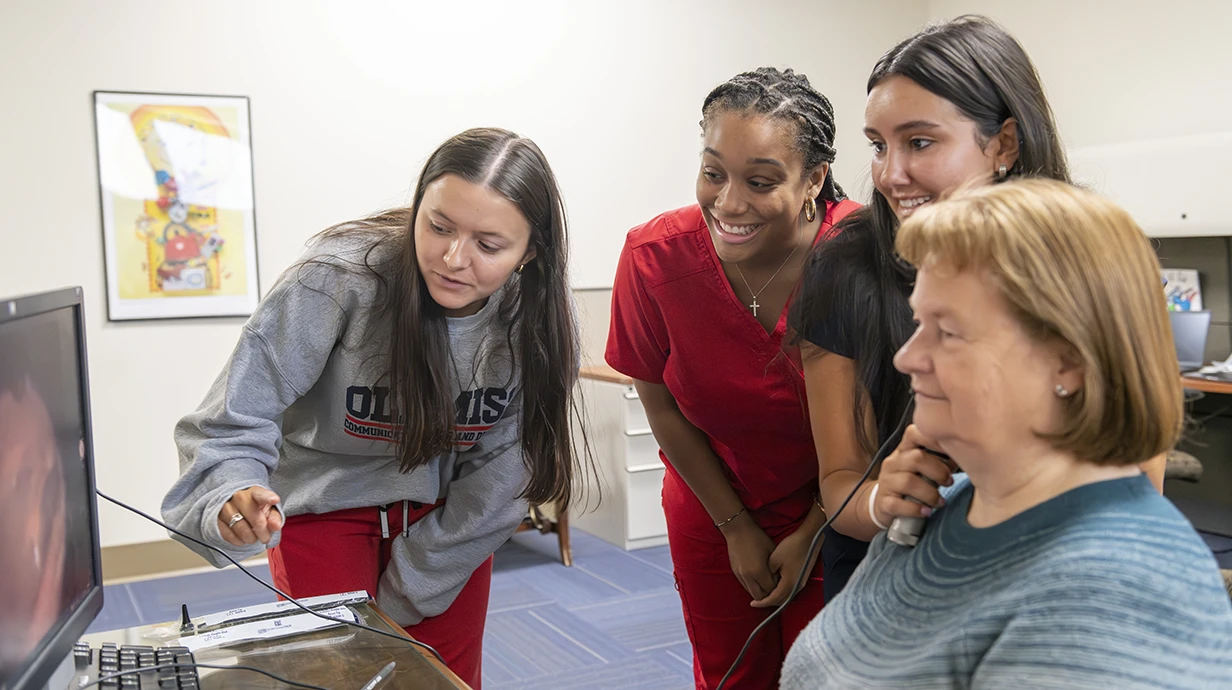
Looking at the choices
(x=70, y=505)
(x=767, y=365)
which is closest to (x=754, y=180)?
(x=767, y=365)

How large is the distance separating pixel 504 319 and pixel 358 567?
0.46m

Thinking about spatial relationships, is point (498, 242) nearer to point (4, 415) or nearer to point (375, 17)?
point (4, 415)

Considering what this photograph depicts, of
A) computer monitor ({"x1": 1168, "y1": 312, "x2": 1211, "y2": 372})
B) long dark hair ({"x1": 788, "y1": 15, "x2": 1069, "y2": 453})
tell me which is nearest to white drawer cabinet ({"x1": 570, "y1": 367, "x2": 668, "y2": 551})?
computer monitor ({"x1": 1168, "y1": 312, "x2": 1211, "y2": 372})

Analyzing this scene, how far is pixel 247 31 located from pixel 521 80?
117cm

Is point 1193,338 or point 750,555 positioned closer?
point 750,555

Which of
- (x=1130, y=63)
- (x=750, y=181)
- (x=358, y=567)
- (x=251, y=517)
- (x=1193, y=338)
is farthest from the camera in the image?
(x=1130, y=63)

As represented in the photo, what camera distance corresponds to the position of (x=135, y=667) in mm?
1156

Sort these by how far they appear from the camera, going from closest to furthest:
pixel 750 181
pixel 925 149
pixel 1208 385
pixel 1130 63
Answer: pixel 925 149
pixel 750 181
pixel 1208 385
pixel 1130 63

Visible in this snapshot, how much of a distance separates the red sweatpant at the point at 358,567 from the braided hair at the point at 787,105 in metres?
0.81

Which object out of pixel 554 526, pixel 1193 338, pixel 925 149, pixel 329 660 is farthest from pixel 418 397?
pixel 1193 338

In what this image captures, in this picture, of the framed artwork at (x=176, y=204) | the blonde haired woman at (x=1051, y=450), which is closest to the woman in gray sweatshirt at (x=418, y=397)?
the blonde haired woman at (x=1051, y=450)

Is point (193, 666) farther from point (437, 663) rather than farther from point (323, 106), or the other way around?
point (323, 106)

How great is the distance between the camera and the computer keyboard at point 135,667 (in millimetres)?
1120

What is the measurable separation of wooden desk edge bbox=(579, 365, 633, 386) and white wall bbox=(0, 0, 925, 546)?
2.01 feet
